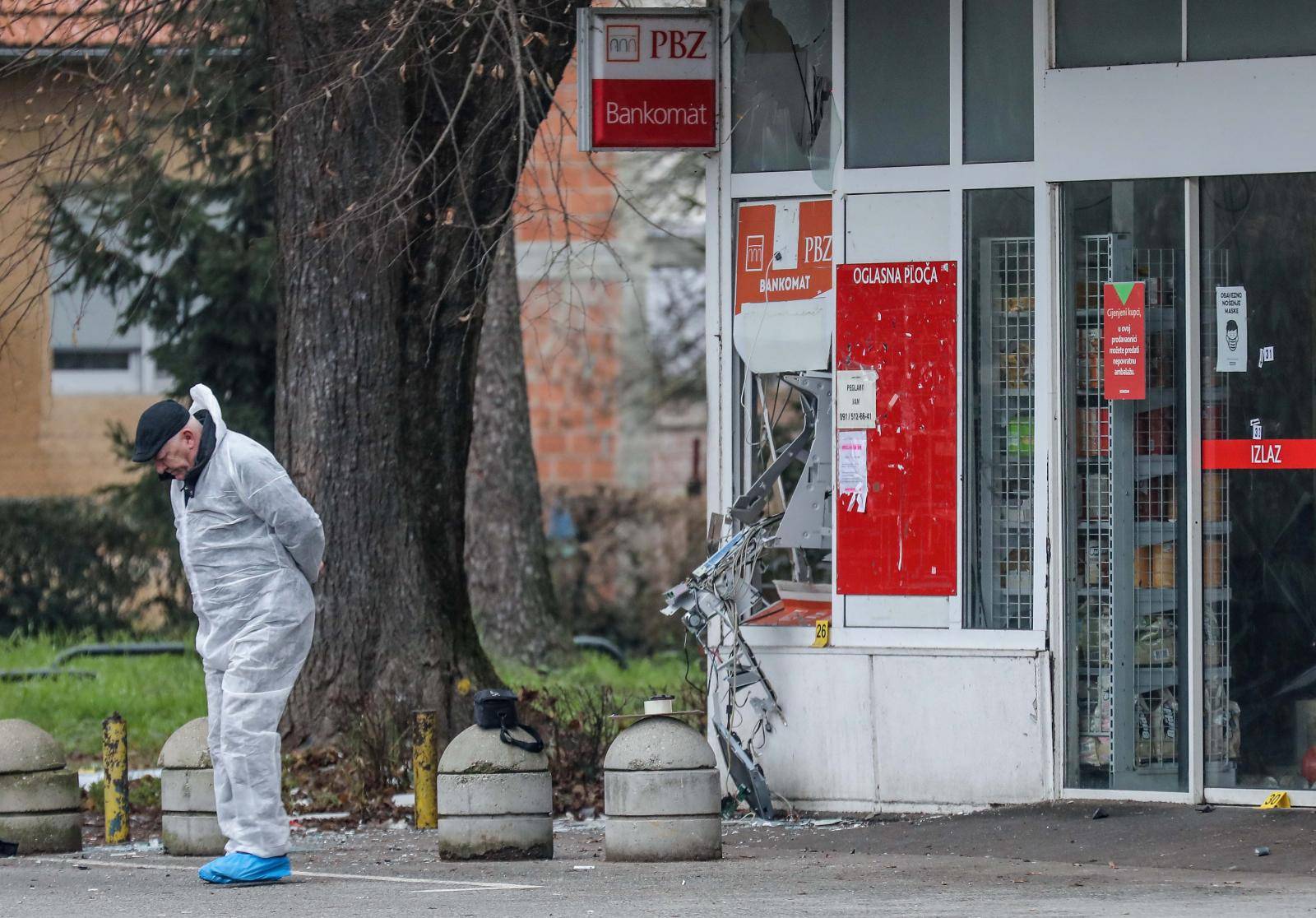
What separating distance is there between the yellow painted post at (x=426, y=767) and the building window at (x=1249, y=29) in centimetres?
454

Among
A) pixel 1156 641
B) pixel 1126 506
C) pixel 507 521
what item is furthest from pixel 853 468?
pixel 507 521

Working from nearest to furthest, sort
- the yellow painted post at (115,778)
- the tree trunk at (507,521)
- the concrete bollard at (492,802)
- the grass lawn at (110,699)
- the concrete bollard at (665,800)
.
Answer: the concrete bollard at (665,800) → the concrete bollard at (492,802) → the yellow painted post at (115,778) → the grass lawn at (110,699) → the tree trunk at (507,521)

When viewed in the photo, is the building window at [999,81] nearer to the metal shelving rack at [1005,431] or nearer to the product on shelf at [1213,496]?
the metal shelving rack at [1005,431]

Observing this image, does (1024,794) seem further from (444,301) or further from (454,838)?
(444,301)

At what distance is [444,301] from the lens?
1167 cm

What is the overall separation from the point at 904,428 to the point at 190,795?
11.8ft

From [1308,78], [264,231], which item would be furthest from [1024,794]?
[264,231]

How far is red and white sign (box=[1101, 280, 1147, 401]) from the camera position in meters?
9.68

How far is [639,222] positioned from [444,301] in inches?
593

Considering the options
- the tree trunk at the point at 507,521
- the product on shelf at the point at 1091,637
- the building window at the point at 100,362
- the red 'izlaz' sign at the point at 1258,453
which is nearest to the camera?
the red 'izlaz' sign at the point at 1258,453

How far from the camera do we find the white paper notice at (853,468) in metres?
10.1

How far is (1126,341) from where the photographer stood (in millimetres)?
9703

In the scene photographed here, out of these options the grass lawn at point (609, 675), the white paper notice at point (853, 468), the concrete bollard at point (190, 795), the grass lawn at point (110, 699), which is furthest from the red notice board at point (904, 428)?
the grass lawn at point (110, 699)

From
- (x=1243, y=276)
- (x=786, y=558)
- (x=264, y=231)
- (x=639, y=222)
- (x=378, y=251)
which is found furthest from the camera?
(x=639, y=222)
